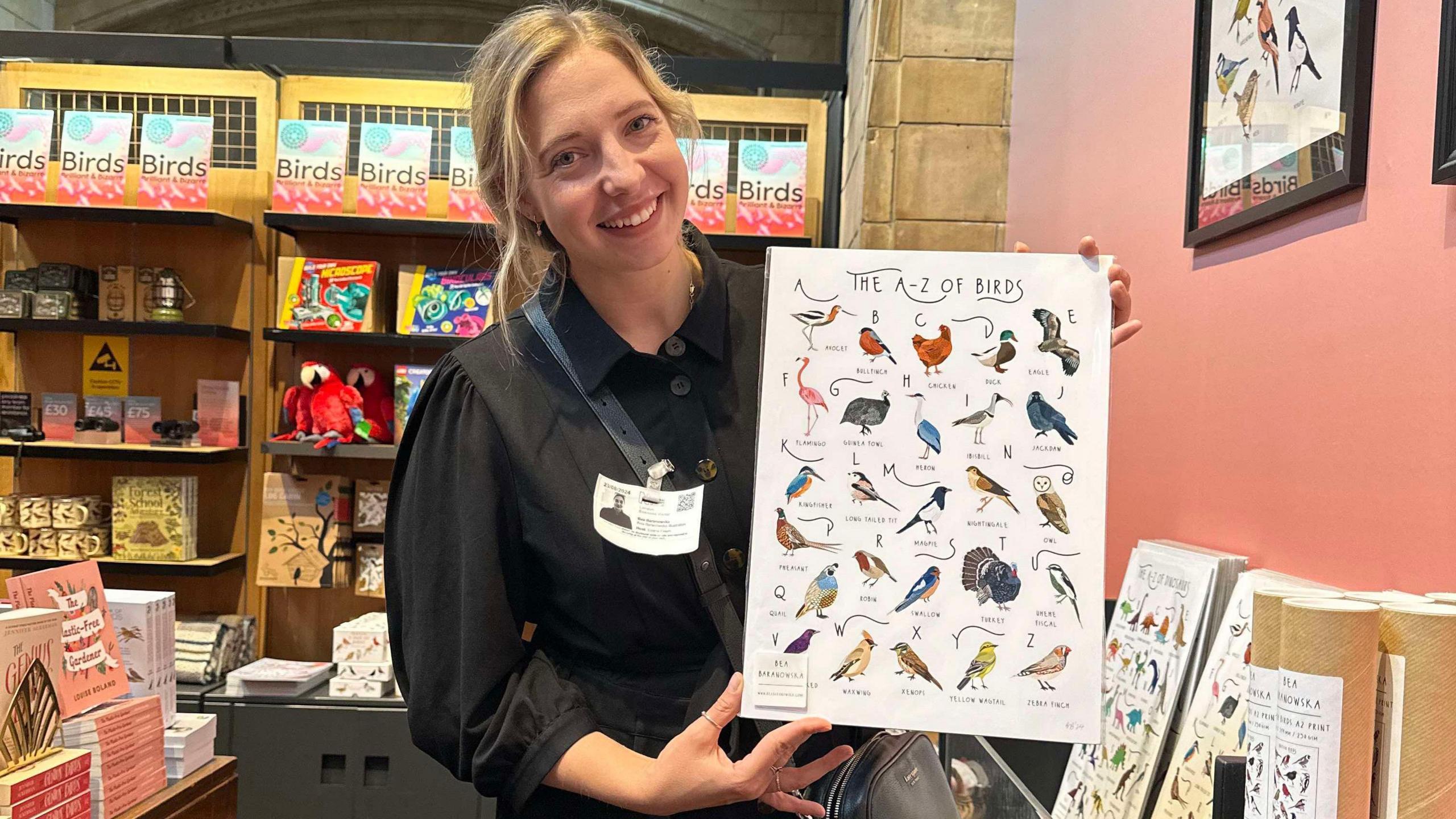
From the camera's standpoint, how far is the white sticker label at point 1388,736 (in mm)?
940

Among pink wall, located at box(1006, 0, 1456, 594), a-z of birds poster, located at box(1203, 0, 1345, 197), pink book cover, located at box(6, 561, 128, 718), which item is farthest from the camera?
pink book cover, located at box(6, 561, 128, 718)

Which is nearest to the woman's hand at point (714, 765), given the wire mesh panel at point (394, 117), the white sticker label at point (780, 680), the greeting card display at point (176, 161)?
the white sticker label at point (780, 680)

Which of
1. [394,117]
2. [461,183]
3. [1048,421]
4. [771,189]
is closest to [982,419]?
[1048,421]

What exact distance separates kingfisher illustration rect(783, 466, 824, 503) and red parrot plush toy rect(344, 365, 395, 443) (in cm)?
297

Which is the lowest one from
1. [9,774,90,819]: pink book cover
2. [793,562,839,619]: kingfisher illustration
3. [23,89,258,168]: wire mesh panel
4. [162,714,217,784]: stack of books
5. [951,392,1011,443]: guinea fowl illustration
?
[162,714,217,784]: stack of books

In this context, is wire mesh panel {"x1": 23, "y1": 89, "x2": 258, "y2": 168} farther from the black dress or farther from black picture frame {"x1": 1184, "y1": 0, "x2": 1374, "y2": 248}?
black picture frame {"x1": 1184, "y1": 0, "x2": 1374, "y2": 248}

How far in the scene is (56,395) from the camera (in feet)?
Result: 13.0

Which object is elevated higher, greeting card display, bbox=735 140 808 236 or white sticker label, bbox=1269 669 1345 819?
greeting card display, bbox=735 140 808 236

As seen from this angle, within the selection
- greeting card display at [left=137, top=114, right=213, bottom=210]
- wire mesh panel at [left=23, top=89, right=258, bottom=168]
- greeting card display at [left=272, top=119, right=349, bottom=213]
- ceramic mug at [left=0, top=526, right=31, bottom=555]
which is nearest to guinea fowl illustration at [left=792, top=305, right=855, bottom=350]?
greeting card display at [left=272, top=119, right=349, bottom=213]

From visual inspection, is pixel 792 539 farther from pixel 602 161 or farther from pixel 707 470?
pixel 602 161

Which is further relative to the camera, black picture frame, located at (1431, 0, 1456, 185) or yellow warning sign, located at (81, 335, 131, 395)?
yellow warning sign, located at (81, 335, 131, 395)

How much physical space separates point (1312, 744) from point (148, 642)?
91.1 inches

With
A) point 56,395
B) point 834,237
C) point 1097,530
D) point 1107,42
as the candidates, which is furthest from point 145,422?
point 1097,530

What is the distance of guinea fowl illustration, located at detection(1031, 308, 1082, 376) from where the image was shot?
1.20m
